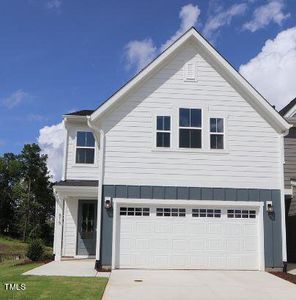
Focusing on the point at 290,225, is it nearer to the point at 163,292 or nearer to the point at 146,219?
the point at 146,219

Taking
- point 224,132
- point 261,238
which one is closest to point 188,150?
point 224,132

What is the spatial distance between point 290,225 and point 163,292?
10.9m

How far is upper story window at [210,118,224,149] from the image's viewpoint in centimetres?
1661

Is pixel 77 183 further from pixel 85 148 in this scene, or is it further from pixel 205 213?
pixel 205 213

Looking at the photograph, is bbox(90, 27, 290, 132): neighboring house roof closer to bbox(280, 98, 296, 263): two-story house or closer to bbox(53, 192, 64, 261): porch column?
bbox(280, 98, 296, 263): two-story house

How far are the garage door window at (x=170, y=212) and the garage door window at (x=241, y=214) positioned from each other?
165cm

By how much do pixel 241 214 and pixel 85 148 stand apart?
8.18 metres


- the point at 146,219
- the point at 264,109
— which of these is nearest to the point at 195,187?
the point at 146,219

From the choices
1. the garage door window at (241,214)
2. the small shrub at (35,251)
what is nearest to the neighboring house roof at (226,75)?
the garage door window at (241,214)

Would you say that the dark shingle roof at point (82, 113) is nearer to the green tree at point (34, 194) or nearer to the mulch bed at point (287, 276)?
the mulch bed at point (287, 276)

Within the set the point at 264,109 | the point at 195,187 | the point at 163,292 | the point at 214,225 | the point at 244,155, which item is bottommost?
the point at 163,292

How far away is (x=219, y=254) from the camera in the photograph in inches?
628

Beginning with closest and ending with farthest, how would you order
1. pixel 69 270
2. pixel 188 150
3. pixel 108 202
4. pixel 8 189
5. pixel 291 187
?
1. pixel 69 270
2. pixel 108 202
3. pixel 188 150
4. pixel 291 187
5. pixel 8 189

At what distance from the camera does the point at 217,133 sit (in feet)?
54.6
